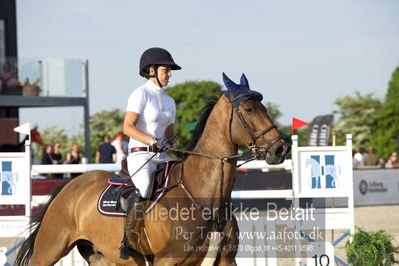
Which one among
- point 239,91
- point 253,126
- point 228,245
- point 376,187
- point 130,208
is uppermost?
point 239,91

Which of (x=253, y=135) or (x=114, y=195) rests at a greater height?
(x=253, y=135)

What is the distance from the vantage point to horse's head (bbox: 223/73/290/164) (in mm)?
5500

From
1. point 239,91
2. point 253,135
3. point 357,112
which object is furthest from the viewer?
point 357,112

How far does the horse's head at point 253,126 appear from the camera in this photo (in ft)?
18.0

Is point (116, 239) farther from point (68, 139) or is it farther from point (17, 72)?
point (68, 139)

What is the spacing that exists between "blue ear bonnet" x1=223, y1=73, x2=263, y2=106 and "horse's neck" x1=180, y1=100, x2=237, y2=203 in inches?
5.6

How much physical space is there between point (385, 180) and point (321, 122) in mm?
4375

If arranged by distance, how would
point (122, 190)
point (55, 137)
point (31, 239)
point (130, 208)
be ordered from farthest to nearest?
point (55, 137) < point (31, 239) < point (122, 190) < point (130, 208)

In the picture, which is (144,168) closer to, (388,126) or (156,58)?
(156,58)

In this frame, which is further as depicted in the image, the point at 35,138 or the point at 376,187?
the point at 35,138

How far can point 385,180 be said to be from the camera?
70.1 feet

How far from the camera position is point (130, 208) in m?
6.16

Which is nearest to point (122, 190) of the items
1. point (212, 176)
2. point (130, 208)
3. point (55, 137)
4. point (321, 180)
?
point (130, 208)

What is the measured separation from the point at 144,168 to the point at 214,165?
67 centimetres
